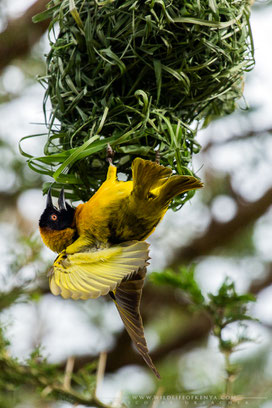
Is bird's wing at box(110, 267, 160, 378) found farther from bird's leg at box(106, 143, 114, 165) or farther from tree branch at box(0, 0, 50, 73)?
tree branch at box(0, 0, 50, 73)

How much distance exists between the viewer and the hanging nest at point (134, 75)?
5.11 ft

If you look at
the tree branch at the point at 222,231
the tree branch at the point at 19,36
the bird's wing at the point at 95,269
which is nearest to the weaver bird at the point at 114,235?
the bird's wing at the point at 95,269

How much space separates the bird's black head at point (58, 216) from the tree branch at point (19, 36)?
118 cm

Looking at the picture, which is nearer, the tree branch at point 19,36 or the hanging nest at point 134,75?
the hanging nest at point 134,75

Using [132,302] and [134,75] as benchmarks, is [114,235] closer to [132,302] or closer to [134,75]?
[132,302]

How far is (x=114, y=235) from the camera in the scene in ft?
5.46

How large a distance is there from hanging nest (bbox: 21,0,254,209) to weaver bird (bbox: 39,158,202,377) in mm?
94

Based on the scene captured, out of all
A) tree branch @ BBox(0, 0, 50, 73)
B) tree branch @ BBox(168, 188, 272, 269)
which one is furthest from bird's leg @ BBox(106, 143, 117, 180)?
tree branch @ BBox(168, 188, 272, 269)

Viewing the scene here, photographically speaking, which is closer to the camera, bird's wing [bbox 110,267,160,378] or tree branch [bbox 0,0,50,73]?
bird's wing [bbox 110,267,160,378]

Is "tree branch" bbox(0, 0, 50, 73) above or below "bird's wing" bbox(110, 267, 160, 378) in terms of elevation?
above

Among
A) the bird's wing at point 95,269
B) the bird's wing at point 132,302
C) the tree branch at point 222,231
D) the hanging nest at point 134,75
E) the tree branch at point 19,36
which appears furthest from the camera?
the tree branch at point 222,231

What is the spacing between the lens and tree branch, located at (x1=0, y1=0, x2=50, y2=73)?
2520 mm

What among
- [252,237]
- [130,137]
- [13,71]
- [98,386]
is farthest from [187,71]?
[252,237]

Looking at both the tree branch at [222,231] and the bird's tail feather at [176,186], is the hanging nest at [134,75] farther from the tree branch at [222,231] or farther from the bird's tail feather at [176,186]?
the tree branch at [222,231]
